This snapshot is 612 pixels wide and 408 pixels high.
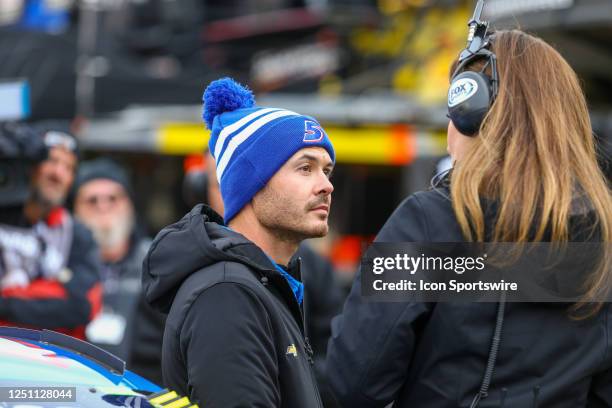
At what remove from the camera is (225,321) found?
2389 millimetres

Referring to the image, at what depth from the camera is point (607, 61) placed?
1170cm

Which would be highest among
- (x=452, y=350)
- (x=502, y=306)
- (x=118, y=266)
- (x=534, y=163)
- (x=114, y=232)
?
(x=534, y=163)

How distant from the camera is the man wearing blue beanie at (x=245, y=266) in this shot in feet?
7.77

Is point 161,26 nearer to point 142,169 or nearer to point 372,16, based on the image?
point 372,16

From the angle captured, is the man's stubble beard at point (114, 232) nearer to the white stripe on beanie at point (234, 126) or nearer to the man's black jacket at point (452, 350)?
the white stripe on beanie at point (234, 126)

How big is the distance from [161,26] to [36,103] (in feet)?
17.3

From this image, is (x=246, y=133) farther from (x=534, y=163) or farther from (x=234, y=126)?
(x=534, y=163)

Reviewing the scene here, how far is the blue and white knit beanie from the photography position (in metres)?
2.76

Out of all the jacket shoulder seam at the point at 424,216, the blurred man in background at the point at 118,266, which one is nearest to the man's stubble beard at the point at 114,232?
the blurred man in background at the point at 118,266

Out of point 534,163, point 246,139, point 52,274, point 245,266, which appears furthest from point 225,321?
point 52,274

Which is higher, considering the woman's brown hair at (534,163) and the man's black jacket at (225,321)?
the woman's brown hair at (534,163)


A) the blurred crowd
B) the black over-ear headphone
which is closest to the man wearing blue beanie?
the black over-ear headphone

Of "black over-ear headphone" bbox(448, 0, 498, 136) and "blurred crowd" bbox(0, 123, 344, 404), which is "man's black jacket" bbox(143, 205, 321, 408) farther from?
"blurred crowd" bbox(0, 123, 344, 404)

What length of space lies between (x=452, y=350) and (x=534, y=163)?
496 mm
